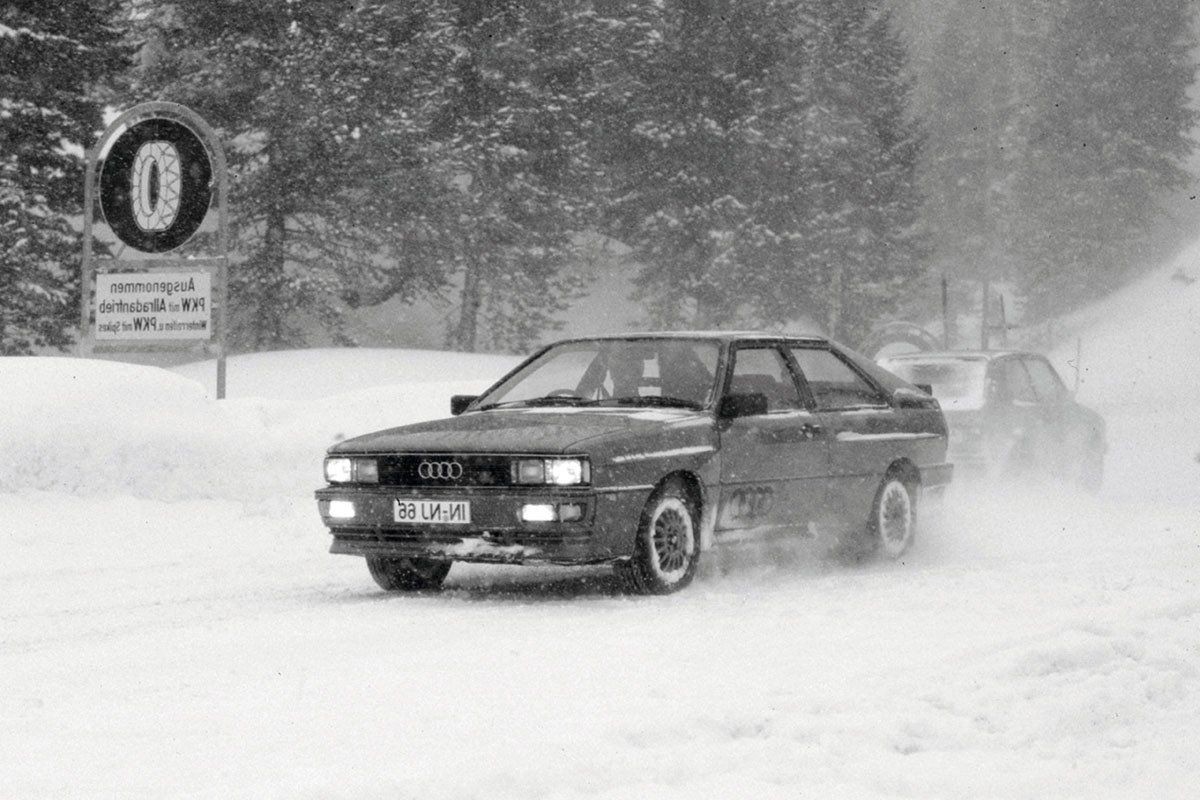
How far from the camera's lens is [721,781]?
4332 mm

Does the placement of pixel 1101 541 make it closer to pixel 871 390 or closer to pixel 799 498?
pixel 871 390

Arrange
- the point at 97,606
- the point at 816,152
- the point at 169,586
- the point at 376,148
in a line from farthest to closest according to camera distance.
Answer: the point at 816,152, the point at 376,148, the point at 169,586, the point at 97,606

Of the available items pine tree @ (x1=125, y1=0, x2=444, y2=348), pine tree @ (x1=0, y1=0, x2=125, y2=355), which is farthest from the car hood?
pine tree @ (x1=125, y1=0, x2=444, y2=348)

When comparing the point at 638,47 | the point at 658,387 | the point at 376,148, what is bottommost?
the point at 658,387

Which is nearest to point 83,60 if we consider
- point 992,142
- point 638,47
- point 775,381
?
point 638,47

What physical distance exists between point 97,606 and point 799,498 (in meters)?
3.82

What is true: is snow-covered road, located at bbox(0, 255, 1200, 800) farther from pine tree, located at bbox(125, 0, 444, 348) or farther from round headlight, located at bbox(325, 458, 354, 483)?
pine tree, located at bbox(125, 0, 444, 348)

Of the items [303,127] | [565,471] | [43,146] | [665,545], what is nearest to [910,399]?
[665,545]

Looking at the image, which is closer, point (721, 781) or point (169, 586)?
point (721, 781)

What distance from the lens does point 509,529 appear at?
7602 millimetres

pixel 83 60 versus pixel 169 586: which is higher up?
pixel 83 60

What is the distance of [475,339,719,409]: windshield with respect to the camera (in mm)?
8672

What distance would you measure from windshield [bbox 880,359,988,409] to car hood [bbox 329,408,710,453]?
6431 mm

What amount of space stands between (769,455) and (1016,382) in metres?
6.81
